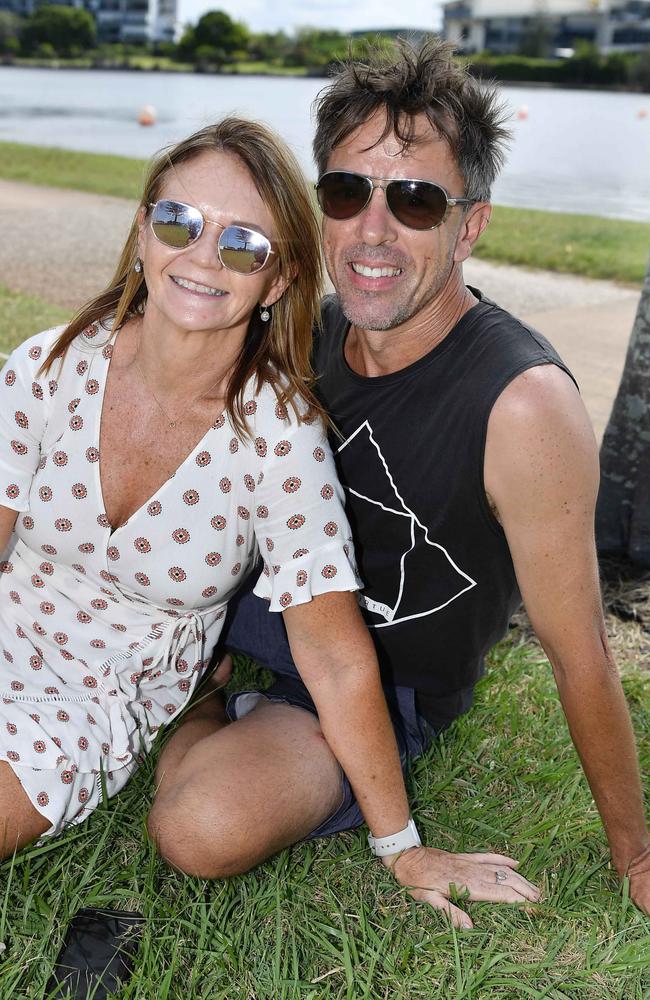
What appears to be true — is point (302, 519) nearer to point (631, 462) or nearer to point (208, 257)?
point (208, 257)

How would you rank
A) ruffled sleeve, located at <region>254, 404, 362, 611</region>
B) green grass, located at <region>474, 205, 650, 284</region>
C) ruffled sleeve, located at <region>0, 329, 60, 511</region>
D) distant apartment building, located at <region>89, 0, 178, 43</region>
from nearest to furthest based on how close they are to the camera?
ruffled sleeve, located at <region>254, 404, 362, 611</region> < ruffled sleeve, located at <region>0, 329, 60, 511</region> < green grass, located at <region>474, 205, 650, 284</region> < distant apartment building, located at <region>89, 0, 178, 43</region>

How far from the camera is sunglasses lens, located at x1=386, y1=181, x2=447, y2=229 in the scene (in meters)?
2.32

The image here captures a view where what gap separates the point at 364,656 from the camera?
86.4 inches

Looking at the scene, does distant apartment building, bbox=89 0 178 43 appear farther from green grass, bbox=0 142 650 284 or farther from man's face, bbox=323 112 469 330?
man's face, bbox=323 112 469 330

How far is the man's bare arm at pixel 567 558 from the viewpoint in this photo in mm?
2070

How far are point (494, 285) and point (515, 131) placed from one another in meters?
6.88

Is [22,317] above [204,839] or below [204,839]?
below

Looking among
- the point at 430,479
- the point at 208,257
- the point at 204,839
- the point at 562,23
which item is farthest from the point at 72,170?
the point at 562,23

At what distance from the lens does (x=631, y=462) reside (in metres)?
4.01

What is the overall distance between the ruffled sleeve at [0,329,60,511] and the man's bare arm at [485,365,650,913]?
100cm

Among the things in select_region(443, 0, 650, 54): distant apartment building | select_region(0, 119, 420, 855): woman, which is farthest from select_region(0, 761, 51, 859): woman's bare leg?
select_region(443, 0, 650, 54): distant apartment building

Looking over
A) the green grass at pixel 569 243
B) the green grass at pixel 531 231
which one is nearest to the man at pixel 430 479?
the green grass at pixel 531 231

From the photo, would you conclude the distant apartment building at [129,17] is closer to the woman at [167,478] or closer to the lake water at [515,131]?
the lake water at [515,131]

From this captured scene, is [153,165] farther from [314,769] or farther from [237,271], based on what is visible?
[314,769]
